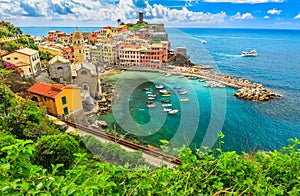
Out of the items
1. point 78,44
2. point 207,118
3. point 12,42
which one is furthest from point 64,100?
point 12,42

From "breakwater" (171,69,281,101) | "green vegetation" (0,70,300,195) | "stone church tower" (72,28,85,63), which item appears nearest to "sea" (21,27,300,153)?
"breakwater" (171,69,281,101)

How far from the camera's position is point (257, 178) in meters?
1.10

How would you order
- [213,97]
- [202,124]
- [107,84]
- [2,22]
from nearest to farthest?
[202,124] → [213,97] → [107,84] → [2,22]

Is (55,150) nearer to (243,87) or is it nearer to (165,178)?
(165,178)

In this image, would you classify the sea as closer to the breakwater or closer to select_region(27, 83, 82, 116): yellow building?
the breakwater

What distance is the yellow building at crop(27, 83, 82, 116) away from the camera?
26.1ft

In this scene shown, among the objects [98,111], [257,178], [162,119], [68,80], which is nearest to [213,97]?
[162,119]

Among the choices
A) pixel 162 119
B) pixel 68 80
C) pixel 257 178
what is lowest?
pixel 162 119

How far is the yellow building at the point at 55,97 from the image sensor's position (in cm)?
797

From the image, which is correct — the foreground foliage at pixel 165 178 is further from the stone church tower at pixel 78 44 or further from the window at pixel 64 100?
the stone church tower at pixel 78 44

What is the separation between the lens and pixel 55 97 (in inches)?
307

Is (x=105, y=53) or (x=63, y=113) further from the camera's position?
(x=105, y=53)

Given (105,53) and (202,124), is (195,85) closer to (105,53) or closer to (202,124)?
(202,124)

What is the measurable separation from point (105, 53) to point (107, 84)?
7.95 meters
